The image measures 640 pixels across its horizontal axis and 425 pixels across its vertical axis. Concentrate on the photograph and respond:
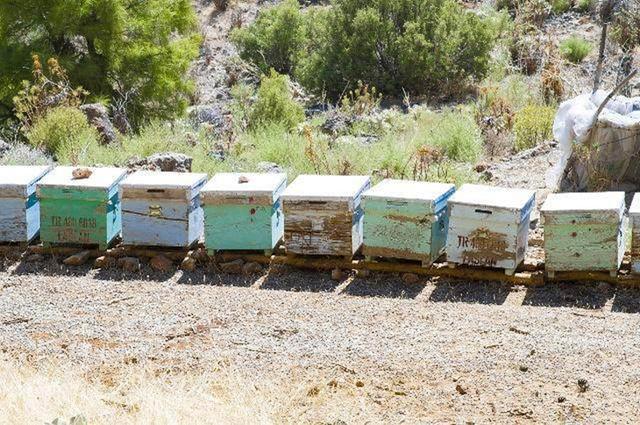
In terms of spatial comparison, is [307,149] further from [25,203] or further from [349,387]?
[349,387]

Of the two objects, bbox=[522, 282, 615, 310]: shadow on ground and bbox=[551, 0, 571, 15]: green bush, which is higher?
bbox=[551, 0, 571, 15]: green bush

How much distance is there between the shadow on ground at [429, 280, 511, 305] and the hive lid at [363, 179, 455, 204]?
597mm

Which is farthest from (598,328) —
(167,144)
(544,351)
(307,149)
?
(167,144)

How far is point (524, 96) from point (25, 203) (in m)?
7.24

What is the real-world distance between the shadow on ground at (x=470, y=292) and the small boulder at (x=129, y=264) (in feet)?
7.27

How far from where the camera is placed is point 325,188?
7.95 m

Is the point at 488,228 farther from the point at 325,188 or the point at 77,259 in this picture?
the point at 77,259

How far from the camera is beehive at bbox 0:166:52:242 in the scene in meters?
8.33

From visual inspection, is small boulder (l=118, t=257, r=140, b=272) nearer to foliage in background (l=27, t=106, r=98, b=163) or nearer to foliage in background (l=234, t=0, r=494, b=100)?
foliage in background (l=27, t=106, r=98, b=163)

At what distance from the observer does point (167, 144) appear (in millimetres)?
11484

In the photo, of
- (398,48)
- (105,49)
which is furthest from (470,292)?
(398,48)

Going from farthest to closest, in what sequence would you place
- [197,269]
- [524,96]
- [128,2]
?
1. [128,2]
2. [524,96]
3. [197,269]

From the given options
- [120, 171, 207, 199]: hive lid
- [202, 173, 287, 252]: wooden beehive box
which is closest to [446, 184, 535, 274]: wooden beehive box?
[202, 173, 287, 252]: wooden beehive box

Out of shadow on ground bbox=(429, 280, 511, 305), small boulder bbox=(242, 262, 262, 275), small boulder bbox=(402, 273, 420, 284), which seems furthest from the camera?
small boulder bbox=(242, 262, 262, 275)
